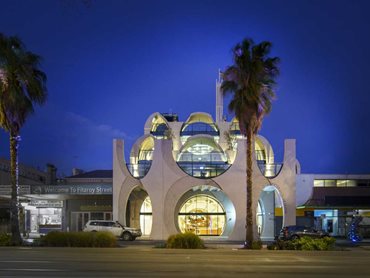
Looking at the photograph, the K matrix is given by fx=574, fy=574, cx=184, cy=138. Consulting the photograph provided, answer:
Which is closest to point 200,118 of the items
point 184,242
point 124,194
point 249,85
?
point 124,194

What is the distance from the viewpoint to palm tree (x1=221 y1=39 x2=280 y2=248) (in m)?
33.3

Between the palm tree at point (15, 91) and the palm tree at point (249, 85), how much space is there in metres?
11.1

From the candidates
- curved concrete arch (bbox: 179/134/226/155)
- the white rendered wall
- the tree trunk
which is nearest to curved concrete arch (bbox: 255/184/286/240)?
the white rendered wall

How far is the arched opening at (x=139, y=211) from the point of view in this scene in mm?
54062

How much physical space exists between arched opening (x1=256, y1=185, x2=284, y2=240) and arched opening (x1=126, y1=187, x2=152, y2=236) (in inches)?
407

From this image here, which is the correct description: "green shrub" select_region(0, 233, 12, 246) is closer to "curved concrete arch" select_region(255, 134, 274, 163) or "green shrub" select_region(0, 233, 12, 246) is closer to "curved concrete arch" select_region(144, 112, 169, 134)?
"curved concrete arch" select_region(255, 134, 274, 163)

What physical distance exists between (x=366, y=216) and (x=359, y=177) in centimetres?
774

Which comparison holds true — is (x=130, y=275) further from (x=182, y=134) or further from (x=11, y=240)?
(x=182, y=134)

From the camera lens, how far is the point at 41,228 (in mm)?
59062

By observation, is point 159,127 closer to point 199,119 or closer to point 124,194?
point 199,119

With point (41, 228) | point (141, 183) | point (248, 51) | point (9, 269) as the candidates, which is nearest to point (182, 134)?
point (141, 183)

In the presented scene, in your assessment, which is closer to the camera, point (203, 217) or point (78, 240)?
point (78, 240)

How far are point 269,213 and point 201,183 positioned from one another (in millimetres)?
8030

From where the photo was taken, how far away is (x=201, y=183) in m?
48.5
